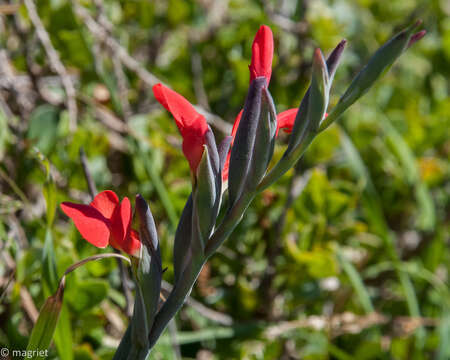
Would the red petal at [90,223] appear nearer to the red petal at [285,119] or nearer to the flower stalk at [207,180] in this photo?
the flower stalk at [207,180]

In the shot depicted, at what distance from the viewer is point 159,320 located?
1.63ft

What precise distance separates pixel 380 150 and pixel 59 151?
39.4 inches

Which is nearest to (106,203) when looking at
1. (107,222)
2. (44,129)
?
(107,222)

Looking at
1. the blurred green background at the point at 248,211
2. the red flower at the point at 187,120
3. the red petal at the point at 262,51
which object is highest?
the red petal at the point at 262,51

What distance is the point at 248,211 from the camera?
1.23 metres

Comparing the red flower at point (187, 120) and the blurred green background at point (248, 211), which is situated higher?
the red flower at point (187, 120)

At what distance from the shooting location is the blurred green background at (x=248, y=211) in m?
0.91

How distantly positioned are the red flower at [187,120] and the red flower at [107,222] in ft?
0.26

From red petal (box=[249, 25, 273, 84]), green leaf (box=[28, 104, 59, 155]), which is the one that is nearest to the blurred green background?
green leaf (box=[28, 104, 59, 155])

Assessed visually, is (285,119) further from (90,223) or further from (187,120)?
(90,223)

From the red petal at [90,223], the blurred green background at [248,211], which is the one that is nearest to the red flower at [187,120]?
the red petal at [90,223]

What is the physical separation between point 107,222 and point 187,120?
4.9 inches

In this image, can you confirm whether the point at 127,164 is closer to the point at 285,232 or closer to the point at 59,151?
the point at 59,151

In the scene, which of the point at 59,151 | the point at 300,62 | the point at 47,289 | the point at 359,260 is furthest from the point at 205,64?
the point at 47,289
